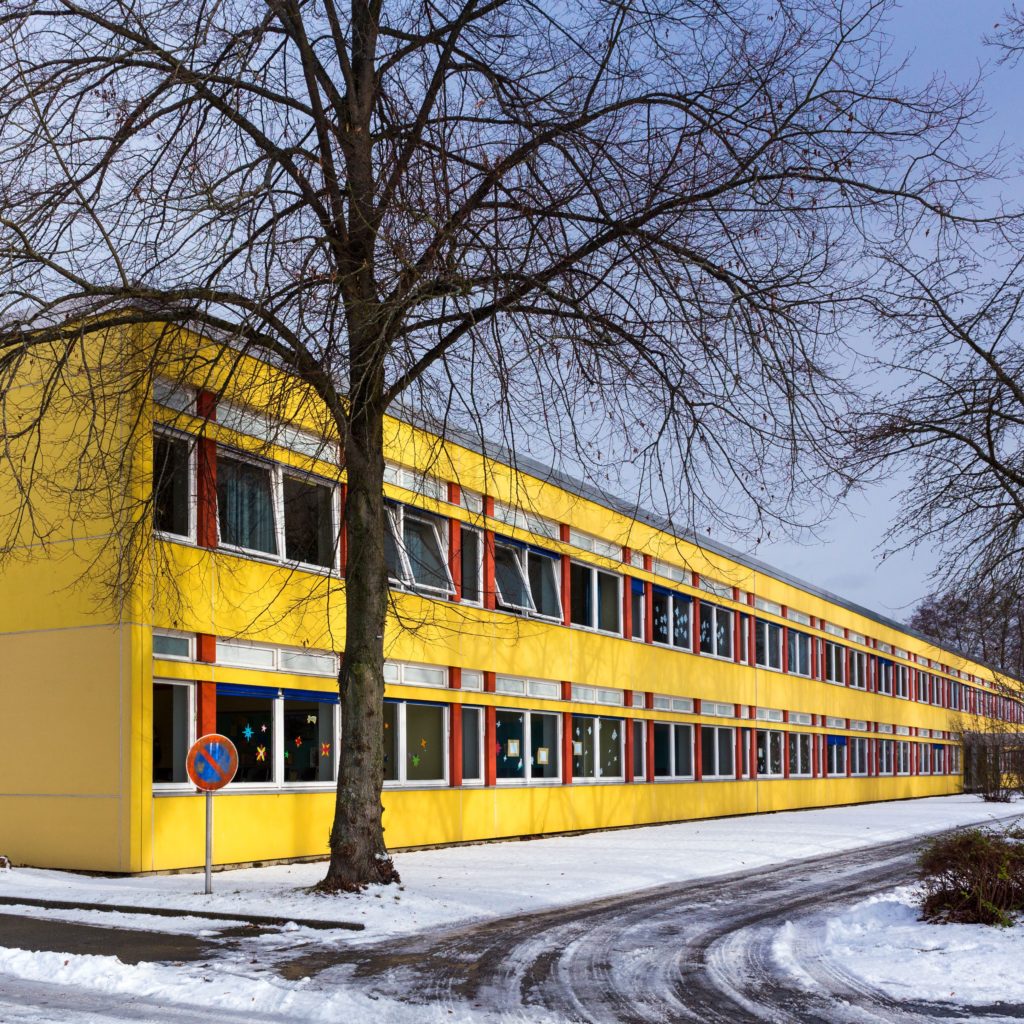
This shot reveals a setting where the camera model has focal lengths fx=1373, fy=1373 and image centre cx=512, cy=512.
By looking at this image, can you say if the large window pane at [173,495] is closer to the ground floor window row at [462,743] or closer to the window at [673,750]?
the ground floor window row at [462,743]

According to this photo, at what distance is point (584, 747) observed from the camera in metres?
28.8

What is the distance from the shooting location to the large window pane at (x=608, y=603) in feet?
98.5

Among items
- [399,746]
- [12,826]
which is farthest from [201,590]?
[399,746]

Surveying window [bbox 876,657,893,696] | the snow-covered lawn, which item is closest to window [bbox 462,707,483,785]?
the snow-covered lawn

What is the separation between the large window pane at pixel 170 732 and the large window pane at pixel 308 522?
3.16 meters

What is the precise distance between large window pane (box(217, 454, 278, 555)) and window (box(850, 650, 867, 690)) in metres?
37.7

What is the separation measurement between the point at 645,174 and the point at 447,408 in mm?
2724

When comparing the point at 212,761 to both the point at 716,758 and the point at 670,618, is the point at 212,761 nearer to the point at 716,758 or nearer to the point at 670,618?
the point at 670,618

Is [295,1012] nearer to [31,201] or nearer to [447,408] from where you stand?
[447,408]

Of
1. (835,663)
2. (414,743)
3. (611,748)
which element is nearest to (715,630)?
(611,748)

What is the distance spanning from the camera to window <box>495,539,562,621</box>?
2559cm

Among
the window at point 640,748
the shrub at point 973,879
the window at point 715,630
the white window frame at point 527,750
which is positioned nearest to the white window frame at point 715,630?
the window at point 715,630

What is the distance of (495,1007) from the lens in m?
8.48

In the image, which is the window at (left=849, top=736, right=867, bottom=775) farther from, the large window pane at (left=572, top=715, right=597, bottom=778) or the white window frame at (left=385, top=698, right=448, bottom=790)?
the white window frame at (left=385, top=698, right=448, bottom=790)
